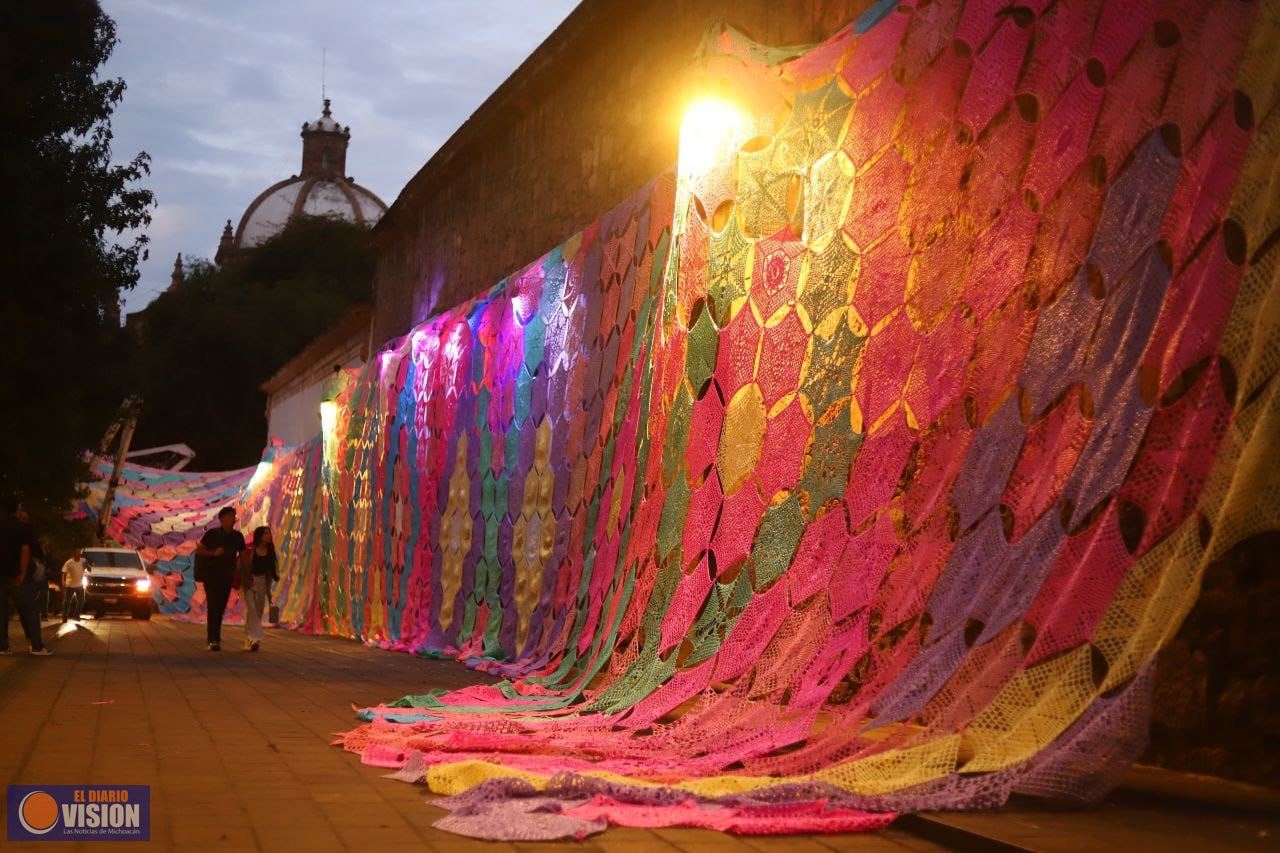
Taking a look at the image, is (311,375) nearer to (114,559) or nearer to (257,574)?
(114,559)

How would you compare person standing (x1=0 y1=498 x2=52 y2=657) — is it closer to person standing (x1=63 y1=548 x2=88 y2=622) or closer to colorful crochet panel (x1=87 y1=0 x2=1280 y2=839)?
colorful crochet panel (x1=87 y1=0 x2=1280 y2=839)

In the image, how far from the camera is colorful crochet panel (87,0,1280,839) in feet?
16.5

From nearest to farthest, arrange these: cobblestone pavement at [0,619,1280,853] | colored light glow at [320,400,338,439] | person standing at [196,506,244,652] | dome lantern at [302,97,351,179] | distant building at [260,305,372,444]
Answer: cobblestone pavement at [0,619,1280,853] < person standing at [196,506,244,652] < colored light glow at [320,400,338,439] < distant building at [260,305,372,444] < dome lantern at [302,97,351,179]

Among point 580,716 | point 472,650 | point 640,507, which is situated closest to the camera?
point 580,716

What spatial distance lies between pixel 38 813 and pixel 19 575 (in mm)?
9005

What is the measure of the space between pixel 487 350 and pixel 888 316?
745cm

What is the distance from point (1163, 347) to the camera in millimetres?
5188

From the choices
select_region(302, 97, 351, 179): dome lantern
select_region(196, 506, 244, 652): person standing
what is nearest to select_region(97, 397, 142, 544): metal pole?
select_region(196, 506, 244, 652): person standing

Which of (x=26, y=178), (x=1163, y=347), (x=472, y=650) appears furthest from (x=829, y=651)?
(x=26, y=178)

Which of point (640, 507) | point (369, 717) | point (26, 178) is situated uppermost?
point (26, 178)

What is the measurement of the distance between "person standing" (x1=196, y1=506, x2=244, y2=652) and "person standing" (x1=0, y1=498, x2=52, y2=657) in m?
1.68

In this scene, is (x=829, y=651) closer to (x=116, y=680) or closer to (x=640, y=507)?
(x=640, y=507)

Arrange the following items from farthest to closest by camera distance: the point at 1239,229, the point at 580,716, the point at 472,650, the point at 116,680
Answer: the point at 472,650, the point at 116,680, the point at 580,716, the point at 1239,229

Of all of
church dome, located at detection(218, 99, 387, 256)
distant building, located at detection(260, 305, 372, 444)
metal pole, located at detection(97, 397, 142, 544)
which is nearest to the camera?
distant building, located at detection(260, 305, 372, 444)
